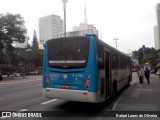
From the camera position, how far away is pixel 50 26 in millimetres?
70688

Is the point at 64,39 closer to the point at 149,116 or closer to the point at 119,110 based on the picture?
the point at 119,110

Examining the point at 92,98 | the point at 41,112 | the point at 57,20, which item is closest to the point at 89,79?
the point at 92,98

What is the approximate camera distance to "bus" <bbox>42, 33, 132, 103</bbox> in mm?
9484

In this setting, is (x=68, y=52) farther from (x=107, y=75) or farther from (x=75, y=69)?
(x=107, y=75)

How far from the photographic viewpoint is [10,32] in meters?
47.8

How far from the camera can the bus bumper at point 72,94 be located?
30.6ft

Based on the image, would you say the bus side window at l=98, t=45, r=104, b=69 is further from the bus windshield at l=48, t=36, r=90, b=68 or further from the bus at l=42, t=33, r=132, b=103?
the bus windshield at l=48, t=36, r=90, b=68

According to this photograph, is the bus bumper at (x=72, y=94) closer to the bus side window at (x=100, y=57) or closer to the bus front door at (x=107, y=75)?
the bus side window at (x=100, y=57)

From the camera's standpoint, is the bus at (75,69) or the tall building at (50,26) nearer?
the bus at (75,69)

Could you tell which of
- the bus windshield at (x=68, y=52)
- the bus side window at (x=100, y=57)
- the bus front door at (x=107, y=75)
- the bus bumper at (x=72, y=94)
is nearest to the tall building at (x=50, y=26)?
the bus front door at (x=107, y=75)

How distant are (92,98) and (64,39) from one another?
263 centimetres

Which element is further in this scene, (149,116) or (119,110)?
(119,110)

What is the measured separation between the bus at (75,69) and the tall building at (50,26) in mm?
56580

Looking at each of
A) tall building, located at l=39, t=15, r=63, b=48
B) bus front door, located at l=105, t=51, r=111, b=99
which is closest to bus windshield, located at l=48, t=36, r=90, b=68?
bus front door, located at l=105, t=51, r=111, b=99
